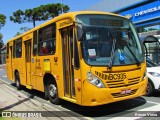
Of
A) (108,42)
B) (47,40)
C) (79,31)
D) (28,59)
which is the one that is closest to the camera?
(79,31)

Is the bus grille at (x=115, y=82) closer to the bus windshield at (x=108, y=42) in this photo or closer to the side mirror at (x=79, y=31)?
the bus windshield at (x=108, y=42)

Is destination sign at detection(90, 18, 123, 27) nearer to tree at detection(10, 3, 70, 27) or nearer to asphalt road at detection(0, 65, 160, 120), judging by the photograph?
asphalt road at detection(0, 65, 160, 120)

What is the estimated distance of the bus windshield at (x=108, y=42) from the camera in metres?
7.55

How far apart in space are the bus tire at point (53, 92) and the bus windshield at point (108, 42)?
2345 millimetres

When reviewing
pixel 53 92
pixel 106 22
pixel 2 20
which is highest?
pixel 2 20

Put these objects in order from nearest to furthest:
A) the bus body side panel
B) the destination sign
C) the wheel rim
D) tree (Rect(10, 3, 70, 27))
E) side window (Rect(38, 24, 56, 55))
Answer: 1. the bus body side panel
2. the destination sign
3. side window (Rect(38, 24, 56, 55))
4. the wheel rim
5. tree (Rect(10, 3, 70, 27))

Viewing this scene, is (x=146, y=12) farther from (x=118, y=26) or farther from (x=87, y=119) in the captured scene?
(x=87, y=119)

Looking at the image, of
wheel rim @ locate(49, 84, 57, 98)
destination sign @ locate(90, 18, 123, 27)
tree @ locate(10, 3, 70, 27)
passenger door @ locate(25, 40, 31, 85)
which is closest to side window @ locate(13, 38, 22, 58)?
passenger door @ locate(25, 40, 31, 85)

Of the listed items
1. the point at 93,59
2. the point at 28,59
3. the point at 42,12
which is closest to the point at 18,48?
the point at 28,59

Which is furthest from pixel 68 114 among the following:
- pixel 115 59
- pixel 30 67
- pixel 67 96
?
pixel 30 67

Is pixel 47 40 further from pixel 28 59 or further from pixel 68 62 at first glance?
pixel 28 59

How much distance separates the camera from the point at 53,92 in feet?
31.2

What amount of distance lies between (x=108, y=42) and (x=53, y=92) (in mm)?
2816

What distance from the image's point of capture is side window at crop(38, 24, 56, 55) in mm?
9281
